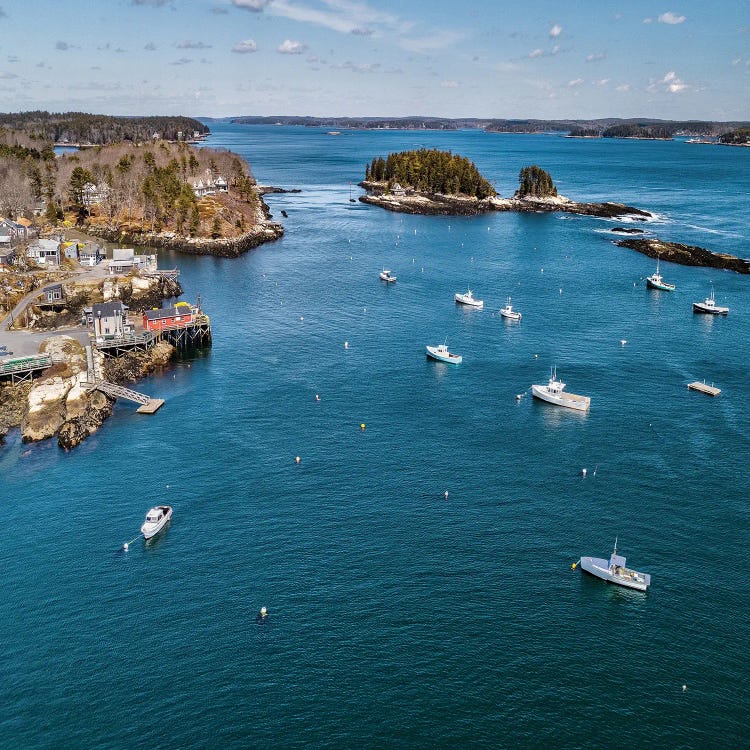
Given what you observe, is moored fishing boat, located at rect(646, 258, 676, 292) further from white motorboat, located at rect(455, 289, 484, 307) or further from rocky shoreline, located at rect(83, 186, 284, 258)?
rocky shoreline, located at rect(83, 186, 284, 258)

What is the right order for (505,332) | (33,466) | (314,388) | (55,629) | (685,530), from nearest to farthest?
(55,629) < (685,530) < (33,466) < (314,388) < (505,332)

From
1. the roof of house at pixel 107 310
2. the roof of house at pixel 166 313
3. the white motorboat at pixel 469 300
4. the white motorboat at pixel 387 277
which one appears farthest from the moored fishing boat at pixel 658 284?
the roof of house at pixel 107 310

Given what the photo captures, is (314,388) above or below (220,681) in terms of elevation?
above

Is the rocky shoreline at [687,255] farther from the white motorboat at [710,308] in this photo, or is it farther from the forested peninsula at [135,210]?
the forested peninsula at [135,210]

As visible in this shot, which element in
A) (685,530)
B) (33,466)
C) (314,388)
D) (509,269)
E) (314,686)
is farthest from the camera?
(509,269)

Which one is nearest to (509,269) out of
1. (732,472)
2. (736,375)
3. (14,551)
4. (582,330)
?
(582,330)

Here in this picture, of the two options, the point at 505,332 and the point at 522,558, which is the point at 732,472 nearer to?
the point at 522,558

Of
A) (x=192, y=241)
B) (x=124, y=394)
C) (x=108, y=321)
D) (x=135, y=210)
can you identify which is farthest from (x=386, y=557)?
(x=135, y=210)

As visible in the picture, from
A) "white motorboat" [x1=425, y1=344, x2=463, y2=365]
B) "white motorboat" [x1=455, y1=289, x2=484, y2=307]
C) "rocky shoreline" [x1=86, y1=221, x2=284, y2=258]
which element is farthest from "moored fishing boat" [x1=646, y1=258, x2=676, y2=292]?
"rocky shoreline" [x1=86, y1=221, x2=284, y2=258]
